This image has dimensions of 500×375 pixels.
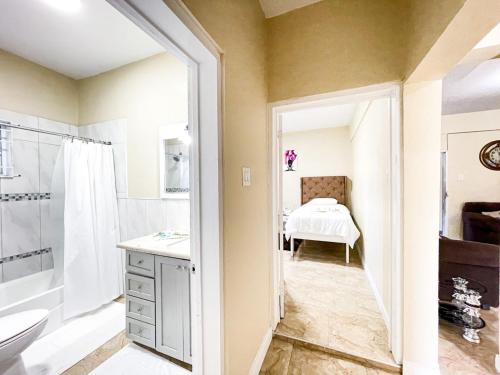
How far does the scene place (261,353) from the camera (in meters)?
1.56

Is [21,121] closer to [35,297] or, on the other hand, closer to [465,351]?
[35,297]

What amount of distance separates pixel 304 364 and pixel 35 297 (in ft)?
7.74

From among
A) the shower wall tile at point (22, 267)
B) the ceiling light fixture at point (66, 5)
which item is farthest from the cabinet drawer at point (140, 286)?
the ceiling light fixture at point (66, 5)

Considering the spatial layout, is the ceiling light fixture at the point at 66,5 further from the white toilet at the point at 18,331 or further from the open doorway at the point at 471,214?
the open doorway at the point at 471,214

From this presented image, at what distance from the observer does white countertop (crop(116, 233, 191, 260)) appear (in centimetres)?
146

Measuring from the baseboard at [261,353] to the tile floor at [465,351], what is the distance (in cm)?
122

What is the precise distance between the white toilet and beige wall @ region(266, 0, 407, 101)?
2.31m

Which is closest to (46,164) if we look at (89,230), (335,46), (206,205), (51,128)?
(51,128)

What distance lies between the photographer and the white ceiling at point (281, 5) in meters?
1.59

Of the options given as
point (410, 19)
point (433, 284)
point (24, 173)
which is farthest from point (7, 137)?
point (433, 284)

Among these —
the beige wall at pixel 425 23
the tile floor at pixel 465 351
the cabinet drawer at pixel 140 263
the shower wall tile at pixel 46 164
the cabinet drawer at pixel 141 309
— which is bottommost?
the tile floor at pixel 465 351

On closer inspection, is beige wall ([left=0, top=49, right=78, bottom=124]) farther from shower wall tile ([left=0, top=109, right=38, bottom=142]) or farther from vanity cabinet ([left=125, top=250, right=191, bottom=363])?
vanity cabinet ([left=125, top=250, right=191, bottom=363])

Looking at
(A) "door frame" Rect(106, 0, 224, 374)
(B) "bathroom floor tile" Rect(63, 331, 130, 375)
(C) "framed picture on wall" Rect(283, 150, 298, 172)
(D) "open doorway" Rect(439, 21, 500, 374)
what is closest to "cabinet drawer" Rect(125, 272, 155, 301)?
(B) "bathroom floor tile" Rect(63, 331, 130, 375)

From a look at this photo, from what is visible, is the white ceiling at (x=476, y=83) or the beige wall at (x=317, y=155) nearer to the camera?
the white ceiling at (x=476, y=83)
